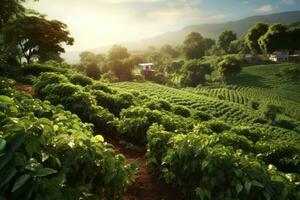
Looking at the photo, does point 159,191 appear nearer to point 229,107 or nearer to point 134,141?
point 134,141

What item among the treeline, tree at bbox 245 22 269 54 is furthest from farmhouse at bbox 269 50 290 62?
tree at bbox 245 22 269 54

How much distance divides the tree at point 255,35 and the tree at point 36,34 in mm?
88903

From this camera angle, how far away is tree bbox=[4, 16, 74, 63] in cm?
2436

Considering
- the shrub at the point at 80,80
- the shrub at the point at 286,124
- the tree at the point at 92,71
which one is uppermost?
the shrub at the point at 80,80

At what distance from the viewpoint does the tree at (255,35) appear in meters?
107

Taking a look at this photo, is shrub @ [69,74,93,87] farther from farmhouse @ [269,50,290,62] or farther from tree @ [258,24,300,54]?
tree @ [258,24,300,54]

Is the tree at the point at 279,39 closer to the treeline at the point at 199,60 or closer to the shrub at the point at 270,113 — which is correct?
the treeline at the point at 199,60

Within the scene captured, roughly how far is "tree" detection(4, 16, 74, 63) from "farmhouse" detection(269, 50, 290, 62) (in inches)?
3111

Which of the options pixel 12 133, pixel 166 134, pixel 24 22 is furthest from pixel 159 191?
pixel 24 22

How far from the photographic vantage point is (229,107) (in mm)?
49312

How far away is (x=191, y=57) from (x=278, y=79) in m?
46.2

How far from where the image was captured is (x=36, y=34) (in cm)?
2570

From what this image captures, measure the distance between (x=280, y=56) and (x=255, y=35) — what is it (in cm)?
1460

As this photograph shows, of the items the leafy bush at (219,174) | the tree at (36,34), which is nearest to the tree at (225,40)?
the tree at (36,34)
